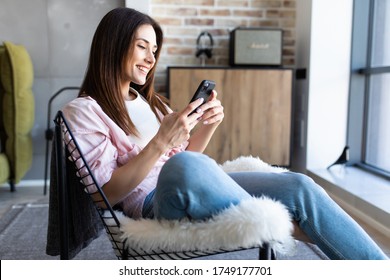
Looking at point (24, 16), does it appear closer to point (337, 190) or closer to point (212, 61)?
point (212, 61)

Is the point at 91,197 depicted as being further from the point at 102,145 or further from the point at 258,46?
the point at 258,46

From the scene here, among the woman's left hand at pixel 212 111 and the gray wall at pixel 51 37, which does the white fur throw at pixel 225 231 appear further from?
the gray wall at pixel 51 37

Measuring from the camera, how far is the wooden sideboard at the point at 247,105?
2.71m

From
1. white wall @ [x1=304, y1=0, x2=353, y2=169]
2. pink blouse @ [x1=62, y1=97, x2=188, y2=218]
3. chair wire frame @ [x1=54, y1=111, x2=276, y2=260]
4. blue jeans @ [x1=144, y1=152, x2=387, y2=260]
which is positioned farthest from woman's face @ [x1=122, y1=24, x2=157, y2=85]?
white wall @ [x1=304, y1=0, x2=353, y2=169]

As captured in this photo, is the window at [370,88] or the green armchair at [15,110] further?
the window at [370,88]

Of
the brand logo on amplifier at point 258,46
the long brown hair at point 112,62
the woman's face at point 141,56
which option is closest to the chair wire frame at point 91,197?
the long brown hair at point 112,62

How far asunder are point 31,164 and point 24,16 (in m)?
1.01

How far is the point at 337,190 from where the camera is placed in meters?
2.52

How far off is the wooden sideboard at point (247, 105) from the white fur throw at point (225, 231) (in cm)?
181

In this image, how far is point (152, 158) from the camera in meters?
1.05

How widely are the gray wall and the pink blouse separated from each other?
1919 mm

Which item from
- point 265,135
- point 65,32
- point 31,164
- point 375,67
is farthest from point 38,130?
point 375,67
